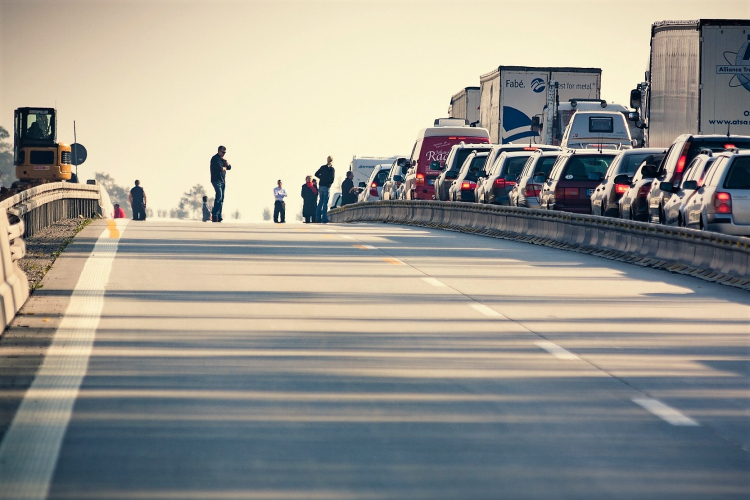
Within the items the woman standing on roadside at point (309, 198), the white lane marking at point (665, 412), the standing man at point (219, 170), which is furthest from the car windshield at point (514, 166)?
the white lane marking at point (665, 412)

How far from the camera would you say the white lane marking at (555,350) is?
9.96 metres

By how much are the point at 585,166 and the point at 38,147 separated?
28.9 m

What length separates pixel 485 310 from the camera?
41.9ft

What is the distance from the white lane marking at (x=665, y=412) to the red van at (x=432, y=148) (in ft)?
100

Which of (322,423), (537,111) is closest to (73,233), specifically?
(322,423)

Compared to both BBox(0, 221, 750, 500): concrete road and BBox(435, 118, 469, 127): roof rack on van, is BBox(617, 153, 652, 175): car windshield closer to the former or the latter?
BBox(0, 221, 750, 500): concrete road

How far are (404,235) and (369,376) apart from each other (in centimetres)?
1727

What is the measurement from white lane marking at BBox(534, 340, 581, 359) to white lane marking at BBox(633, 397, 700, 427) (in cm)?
164

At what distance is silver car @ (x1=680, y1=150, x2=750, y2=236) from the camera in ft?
60.0

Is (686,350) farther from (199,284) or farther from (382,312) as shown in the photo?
(199,284)

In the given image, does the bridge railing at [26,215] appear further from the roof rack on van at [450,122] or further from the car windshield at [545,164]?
the roof rack on van at [450,122]

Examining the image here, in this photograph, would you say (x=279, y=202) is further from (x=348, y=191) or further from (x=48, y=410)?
(x=48, y=410)

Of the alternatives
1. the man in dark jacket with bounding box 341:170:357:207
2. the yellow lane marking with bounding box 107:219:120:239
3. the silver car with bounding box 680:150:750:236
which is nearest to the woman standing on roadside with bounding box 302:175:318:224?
the man in dark jacket with bounding box 341:170:357:207

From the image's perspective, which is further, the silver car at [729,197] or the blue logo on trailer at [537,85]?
the blue logo on trailer at [537,85]
